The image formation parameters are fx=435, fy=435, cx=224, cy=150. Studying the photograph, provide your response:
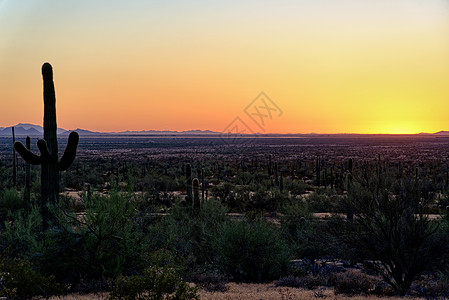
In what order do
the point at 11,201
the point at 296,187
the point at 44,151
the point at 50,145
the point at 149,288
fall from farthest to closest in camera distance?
the point at 296,187
the point at 11,201
the point at 50,145
the point at 44,151
the point at 149,288

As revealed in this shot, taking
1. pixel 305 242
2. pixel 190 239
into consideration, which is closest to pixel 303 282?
pixel 305 242

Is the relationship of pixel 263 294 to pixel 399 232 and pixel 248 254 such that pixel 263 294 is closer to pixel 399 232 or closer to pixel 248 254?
pixel 248 254

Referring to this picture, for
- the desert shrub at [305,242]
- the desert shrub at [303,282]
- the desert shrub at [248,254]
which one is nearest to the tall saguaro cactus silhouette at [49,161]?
the desert shrub at [248,254]

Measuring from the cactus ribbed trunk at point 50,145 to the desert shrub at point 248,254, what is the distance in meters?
4.80

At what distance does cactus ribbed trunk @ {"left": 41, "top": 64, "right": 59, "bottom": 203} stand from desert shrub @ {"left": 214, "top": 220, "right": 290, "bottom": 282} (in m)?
4.80

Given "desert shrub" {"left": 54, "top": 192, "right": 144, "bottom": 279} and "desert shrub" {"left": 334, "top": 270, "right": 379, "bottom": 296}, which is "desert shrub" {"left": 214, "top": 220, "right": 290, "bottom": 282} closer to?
"desert shrub" {"left": 334, "top": 270, "right": 379, "bottom": 296}

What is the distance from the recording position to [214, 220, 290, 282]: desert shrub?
1129cm

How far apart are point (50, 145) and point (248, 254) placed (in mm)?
6603

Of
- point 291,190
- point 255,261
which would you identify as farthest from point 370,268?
point 291,190

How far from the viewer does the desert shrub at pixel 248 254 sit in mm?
11289

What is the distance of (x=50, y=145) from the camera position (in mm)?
12836

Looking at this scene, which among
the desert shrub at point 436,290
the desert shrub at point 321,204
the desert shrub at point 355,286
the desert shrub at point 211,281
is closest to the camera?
the desert shrub at point 436,290

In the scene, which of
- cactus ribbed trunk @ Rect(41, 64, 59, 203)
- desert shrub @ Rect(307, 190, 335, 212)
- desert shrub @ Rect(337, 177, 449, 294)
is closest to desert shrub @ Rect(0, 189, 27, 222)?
cactus ribbed trunk @ Rect(41, 64, 59, 203)

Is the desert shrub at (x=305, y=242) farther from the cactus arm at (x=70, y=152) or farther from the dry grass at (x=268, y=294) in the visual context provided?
the cactus arm at (x=70, y=152)
